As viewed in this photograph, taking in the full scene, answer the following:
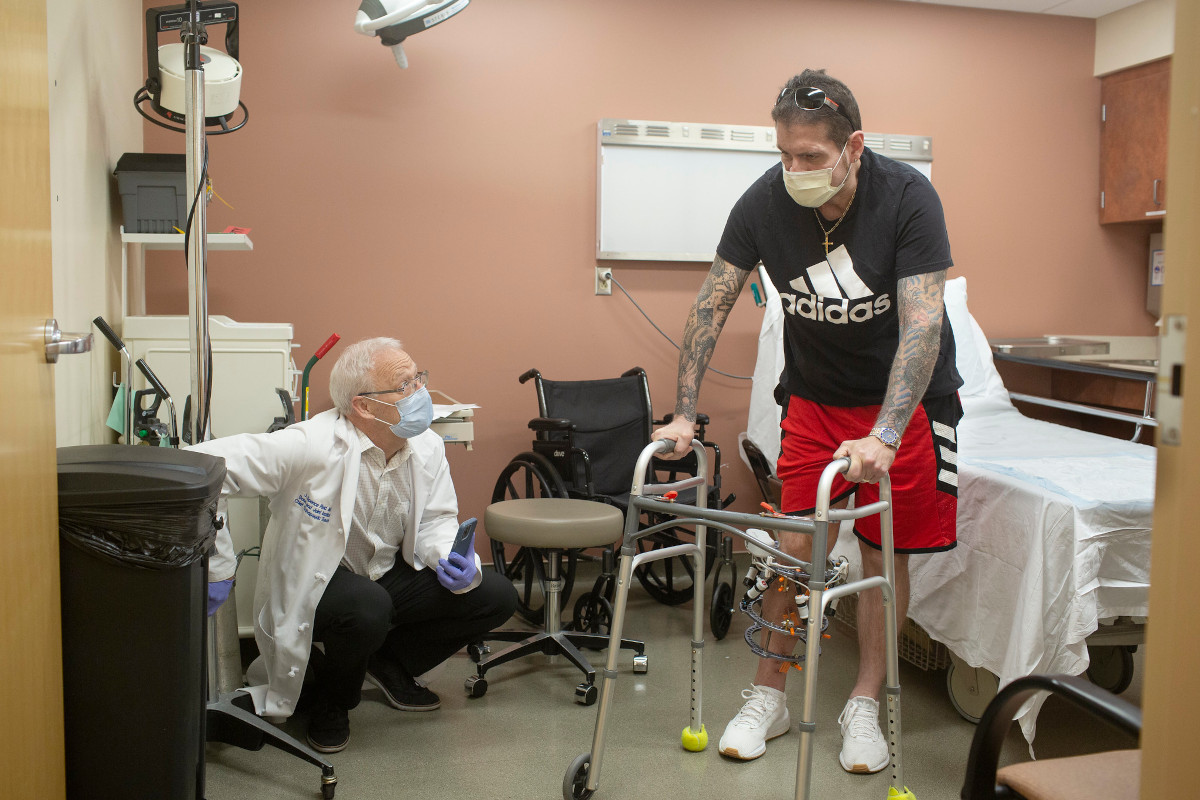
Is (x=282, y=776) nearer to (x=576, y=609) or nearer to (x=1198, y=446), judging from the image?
(x=576, y=609)

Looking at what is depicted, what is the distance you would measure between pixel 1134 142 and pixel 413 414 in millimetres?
3470

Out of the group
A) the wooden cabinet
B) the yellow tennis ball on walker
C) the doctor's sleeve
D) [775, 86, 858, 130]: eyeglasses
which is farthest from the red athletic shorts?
the wooden cabinet

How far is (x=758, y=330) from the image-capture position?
3977mm

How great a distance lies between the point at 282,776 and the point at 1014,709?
5.51ft

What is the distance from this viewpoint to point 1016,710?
110 centimetres

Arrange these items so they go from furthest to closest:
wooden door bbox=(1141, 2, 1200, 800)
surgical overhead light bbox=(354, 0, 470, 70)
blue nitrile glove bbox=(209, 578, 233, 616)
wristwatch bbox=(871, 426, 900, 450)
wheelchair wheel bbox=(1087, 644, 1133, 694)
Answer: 1. surgical overhead light bbox=(354, 0, 470, 70)
2. wheelchair wheel bbox=(1087, 644, 1133, 694)
3. blue nitrile glove bbox=(209, 578, 233, 616)
4. wristwatch bbox=(871, 426, 900, 450)
5. wooden door bbox=(1141, 2, 1200, 800)

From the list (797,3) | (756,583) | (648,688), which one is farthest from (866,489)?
(797,3)

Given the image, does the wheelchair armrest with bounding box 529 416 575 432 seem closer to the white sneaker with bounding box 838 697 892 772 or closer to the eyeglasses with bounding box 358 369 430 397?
the eyeglasses with bounding box 358 369 430 397

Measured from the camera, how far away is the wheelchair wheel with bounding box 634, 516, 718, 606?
343 cm

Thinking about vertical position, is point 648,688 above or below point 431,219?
below

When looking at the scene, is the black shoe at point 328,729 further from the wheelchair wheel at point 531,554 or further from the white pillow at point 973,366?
the white pillow at point 973,366

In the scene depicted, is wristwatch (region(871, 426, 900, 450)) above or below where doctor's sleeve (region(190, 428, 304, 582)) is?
above

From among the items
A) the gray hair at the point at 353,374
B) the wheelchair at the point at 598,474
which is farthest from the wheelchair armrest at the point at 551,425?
the gray hair at the point at 353,374

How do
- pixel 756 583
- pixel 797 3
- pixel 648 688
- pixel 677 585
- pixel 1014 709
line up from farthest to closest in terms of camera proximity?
pixel 797 3
pixel 677 585
pixel 648 688
pixel 756 583
pixel 1014 709
